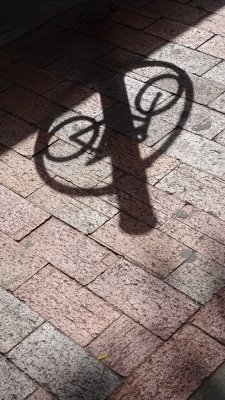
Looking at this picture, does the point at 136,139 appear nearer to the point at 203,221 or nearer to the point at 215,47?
the point at 203,221

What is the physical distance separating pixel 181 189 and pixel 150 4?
10.6 ft

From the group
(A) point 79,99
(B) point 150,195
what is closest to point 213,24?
(A) point 79,99

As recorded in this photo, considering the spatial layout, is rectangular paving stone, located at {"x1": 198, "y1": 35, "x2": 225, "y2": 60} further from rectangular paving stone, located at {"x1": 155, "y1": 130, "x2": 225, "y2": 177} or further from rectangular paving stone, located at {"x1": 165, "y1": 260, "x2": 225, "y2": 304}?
rectangular paving stone, located at {"x1": 165, "y1": 260, "x2": 225, "y2": 304}

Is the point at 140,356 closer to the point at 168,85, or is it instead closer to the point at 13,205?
the point at 13,205

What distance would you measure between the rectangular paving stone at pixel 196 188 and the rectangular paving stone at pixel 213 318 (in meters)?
0.78

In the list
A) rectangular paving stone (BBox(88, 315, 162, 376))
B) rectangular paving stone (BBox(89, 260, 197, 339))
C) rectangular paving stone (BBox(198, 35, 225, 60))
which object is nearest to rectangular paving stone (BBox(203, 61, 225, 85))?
rectangular paving stone (BBox(198, 35, 225, 60))

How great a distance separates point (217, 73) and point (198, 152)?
4.19 ft

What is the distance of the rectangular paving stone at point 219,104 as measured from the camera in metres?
6.12

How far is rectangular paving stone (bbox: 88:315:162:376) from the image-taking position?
418 centimetres

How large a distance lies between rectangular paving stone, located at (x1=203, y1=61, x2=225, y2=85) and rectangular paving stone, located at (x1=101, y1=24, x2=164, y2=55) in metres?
0.72

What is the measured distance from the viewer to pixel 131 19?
7.51 meters

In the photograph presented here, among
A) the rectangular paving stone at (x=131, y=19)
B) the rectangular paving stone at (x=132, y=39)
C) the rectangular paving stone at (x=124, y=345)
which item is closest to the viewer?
the rectangular paving stone at (x=124, y=345)

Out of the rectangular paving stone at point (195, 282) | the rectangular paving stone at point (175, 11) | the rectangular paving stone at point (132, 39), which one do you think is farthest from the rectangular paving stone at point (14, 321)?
the rectangular paving stone at point (175, 11)

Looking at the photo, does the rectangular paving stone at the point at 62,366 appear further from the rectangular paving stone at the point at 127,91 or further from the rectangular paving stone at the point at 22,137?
the rectangular paving stone at the point at 127,91
